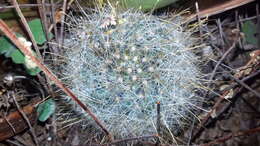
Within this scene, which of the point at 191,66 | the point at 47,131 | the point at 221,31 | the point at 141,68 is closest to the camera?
the point at 141,68

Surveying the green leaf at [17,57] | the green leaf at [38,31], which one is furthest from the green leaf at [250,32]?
the green leaf at [17,57]

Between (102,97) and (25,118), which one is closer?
(102,97)

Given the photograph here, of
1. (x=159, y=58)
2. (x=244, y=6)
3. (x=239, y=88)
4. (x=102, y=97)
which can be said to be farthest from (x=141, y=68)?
(x=244, y=6)

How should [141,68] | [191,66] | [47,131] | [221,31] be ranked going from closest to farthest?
[141,68], [191,66], [47,131], [221,31]

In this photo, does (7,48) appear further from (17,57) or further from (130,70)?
(130,70)

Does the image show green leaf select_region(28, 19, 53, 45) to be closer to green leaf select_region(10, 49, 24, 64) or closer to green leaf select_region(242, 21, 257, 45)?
green leaf select_region(10, 49, 24, 64)

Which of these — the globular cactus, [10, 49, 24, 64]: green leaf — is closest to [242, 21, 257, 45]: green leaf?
the globular cactus

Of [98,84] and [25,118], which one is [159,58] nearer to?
[98,84]
